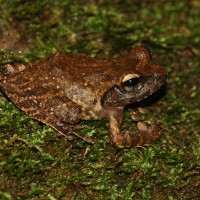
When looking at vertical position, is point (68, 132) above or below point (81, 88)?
below

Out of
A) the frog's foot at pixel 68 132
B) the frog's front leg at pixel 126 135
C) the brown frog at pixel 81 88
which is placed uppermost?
the brown frog at pixel 81 88

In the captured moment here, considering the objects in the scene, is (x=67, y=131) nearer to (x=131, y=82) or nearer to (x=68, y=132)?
(x=68, y=132)

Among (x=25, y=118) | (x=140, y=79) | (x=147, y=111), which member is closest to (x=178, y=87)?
(x=147, y=111)

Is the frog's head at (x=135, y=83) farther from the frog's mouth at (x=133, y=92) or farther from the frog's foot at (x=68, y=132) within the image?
the frog's foot at (x=68, y=132)

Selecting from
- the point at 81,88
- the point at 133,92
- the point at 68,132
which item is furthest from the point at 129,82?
the point at 68,132

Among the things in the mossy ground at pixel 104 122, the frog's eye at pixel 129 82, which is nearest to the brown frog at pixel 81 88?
the frog's eye at pixel 129 82

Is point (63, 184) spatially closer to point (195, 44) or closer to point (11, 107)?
point (11, 107)

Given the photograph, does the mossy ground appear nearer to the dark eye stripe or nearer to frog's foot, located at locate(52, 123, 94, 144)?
frog's foot, located at locate(52, 123, 94, 144)
